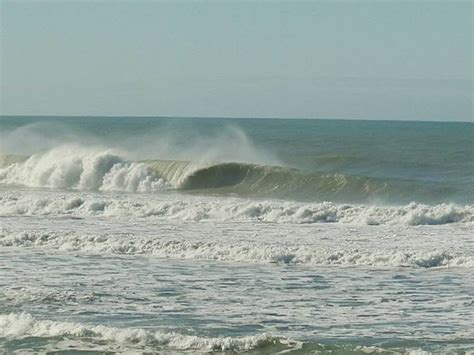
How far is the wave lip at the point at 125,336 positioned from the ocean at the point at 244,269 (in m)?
0.02

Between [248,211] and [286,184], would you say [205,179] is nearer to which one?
[286,184]

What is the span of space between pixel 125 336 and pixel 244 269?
5.68 m

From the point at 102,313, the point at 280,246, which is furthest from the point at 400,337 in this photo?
the point at 280,246

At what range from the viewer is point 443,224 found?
24.8 m

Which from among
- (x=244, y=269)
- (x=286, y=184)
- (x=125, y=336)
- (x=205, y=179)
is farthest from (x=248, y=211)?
(x=125, y=336)

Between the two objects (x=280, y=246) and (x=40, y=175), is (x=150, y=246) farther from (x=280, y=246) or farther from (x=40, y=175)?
(x=40, y=175)

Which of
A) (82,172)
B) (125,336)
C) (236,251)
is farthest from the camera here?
(82,172)

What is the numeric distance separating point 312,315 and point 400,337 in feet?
5.66

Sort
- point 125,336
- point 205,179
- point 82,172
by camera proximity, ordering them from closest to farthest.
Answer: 1. point 125,336
2. point 205,179
3. point 82,172

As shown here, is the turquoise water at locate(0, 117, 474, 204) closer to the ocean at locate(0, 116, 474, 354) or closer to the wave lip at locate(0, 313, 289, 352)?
the ocean at locate(0, 116, 474, 354)

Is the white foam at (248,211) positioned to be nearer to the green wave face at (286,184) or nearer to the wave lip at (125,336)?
the green wave face at (286,184)

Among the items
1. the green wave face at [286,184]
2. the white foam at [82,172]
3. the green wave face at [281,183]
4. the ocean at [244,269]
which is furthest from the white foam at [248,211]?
the white foam at [82,172]

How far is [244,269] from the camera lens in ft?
59.5

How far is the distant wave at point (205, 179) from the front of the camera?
34.3 meters
